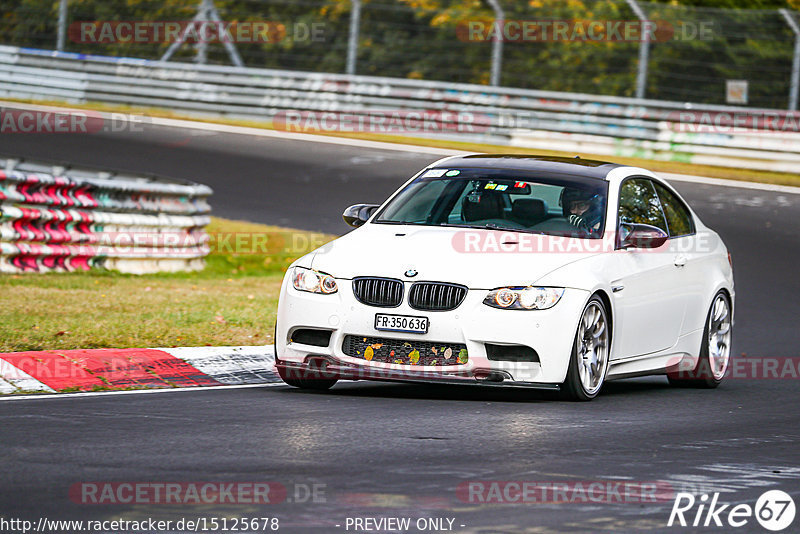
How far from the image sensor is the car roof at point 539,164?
33.4ft

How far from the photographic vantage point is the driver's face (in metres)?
9.88

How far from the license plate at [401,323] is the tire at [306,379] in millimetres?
635

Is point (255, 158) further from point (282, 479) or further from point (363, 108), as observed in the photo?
point (282, 479)

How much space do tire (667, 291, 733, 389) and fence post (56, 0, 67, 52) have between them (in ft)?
76.5

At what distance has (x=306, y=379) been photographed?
9.45 meters

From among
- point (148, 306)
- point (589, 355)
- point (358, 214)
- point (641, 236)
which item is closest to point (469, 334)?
point (589, 355)

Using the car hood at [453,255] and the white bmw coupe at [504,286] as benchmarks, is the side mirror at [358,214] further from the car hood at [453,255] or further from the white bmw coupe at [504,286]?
the car hood at [453,255]

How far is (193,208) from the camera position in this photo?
1688 cm

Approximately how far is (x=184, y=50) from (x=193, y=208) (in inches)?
601

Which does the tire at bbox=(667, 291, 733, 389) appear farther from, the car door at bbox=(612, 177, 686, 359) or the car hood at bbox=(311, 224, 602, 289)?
the car hood at bbox=(311, 224, 602, 289)

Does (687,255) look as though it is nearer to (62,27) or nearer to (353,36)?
(353,36)

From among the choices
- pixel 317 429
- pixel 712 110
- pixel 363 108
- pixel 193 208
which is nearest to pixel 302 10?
pixel 363 108

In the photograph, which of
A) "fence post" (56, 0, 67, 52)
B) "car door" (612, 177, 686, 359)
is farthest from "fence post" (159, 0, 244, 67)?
"car door" (612, 177, 686, 359)

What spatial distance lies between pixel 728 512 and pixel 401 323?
10.0 feet
